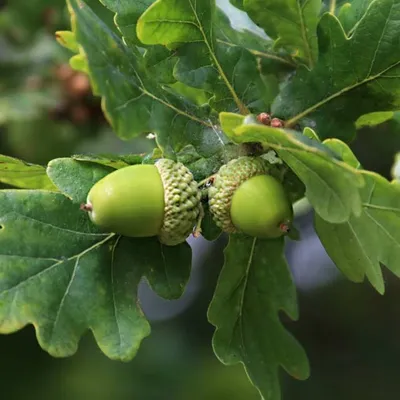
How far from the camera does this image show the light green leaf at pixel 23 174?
4.25 feet

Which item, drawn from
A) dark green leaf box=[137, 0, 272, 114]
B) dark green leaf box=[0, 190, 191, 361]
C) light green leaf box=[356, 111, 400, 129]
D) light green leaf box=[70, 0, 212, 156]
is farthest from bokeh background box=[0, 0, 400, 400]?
dark green leaf box=[0, 190, 191, 361]

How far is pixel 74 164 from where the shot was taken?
1227mm

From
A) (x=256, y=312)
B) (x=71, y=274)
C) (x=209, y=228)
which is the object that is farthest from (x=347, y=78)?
(x=71, y=274)

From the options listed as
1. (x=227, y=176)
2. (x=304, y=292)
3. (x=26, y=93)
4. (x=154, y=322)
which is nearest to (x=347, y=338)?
(x=304, y=292)

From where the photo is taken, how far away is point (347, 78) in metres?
1.27

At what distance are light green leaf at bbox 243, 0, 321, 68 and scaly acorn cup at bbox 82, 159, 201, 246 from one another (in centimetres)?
35

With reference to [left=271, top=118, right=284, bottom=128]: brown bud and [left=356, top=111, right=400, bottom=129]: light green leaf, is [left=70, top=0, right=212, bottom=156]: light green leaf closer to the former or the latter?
→ [left=271, top=118, right=284, bottom=128]: brown bud

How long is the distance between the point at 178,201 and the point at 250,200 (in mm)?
120

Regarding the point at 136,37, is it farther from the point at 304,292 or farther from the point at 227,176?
the point at 304,292

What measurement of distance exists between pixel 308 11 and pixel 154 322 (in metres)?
3.09

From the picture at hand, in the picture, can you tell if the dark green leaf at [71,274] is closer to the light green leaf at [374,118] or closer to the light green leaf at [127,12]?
the light green leaf at [127,12]

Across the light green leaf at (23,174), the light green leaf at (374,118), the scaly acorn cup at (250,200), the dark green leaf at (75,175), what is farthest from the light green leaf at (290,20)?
the light green leaf at (23,174)

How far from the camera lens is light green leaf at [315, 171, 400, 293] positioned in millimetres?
1133

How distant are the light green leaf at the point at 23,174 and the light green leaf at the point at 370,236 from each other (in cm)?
54
